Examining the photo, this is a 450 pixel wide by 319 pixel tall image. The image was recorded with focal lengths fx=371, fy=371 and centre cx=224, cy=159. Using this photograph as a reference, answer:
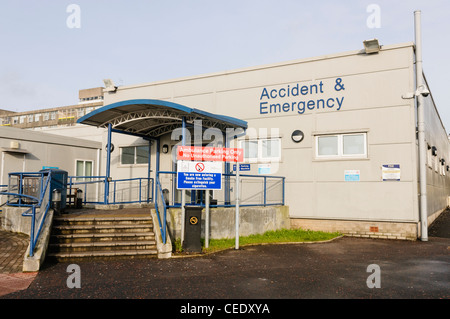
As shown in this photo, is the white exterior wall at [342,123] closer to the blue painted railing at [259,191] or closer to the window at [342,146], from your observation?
the window at [342,146]

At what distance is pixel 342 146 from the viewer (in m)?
12.9

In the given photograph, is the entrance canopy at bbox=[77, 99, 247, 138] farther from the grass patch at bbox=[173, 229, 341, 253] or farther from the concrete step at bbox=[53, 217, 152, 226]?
the grass patch at bbox=[173, 229, 341, 253]

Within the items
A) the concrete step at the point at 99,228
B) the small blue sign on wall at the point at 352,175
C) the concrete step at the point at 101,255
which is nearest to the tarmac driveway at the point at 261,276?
the concrete step at the point at 101,255

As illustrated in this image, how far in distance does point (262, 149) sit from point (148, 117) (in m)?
4.49

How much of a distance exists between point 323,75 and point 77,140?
13.8m

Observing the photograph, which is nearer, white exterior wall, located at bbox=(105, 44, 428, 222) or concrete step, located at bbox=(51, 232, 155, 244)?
concrete step, located at bbox=(51, 232, 155, 244)

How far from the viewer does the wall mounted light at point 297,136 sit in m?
13.4

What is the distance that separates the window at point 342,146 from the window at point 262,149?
5.01ft

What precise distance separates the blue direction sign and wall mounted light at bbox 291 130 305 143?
4.70 m

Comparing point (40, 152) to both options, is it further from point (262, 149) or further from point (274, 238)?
point (274, 238)

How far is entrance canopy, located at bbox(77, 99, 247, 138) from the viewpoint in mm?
10938

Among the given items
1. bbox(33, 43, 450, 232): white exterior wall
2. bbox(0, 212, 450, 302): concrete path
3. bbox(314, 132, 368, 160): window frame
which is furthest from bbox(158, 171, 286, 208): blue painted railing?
bbox(0, 212, 450, 302): concrete path
